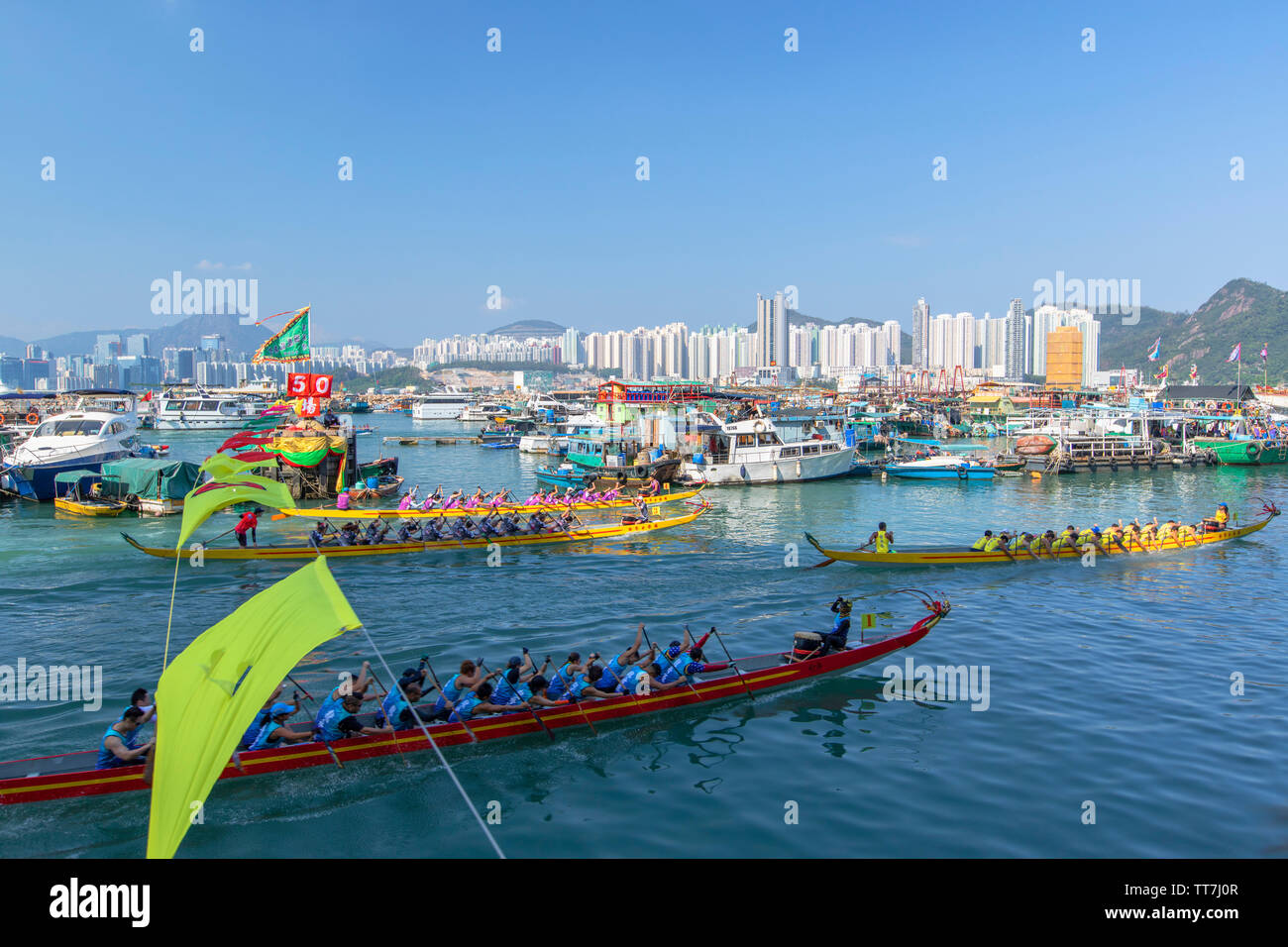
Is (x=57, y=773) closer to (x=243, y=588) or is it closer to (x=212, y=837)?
(x=212, y=837)

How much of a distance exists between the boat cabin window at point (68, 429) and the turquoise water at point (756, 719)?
15422 millimetres

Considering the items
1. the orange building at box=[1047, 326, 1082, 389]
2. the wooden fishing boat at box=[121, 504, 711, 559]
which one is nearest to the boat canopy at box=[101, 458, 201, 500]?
the wooden fishing boat at box=[121, 504, 711, 559]

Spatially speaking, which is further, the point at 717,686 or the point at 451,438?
the point at 451,438

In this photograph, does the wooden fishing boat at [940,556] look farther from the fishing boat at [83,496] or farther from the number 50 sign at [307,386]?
the fishing boat at [83,496]

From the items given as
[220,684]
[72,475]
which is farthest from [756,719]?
[72,475]

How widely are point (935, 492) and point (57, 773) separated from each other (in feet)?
156

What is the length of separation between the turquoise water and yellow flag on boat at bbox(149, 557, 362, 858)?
473 cm

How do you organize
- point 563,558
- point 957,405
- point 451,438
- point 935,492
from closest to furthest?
point 563,558 < point 935,492 < point 451,438 < point 957,405

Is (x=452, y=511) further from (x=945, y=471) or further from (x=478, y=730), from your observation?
(x=945, y=471)

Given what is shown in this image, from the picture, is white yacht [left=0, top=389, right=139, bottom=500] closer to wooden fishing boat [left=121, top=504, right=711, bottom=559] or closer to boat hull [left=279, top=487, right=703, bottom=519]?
boat hull [left=279, top=487, right=703, bottom=519]

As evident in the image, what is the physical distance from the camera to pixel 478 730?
13.2 m

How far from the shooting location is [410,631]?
65.2ft

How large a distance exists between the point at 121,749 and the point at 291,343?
40.8 m
